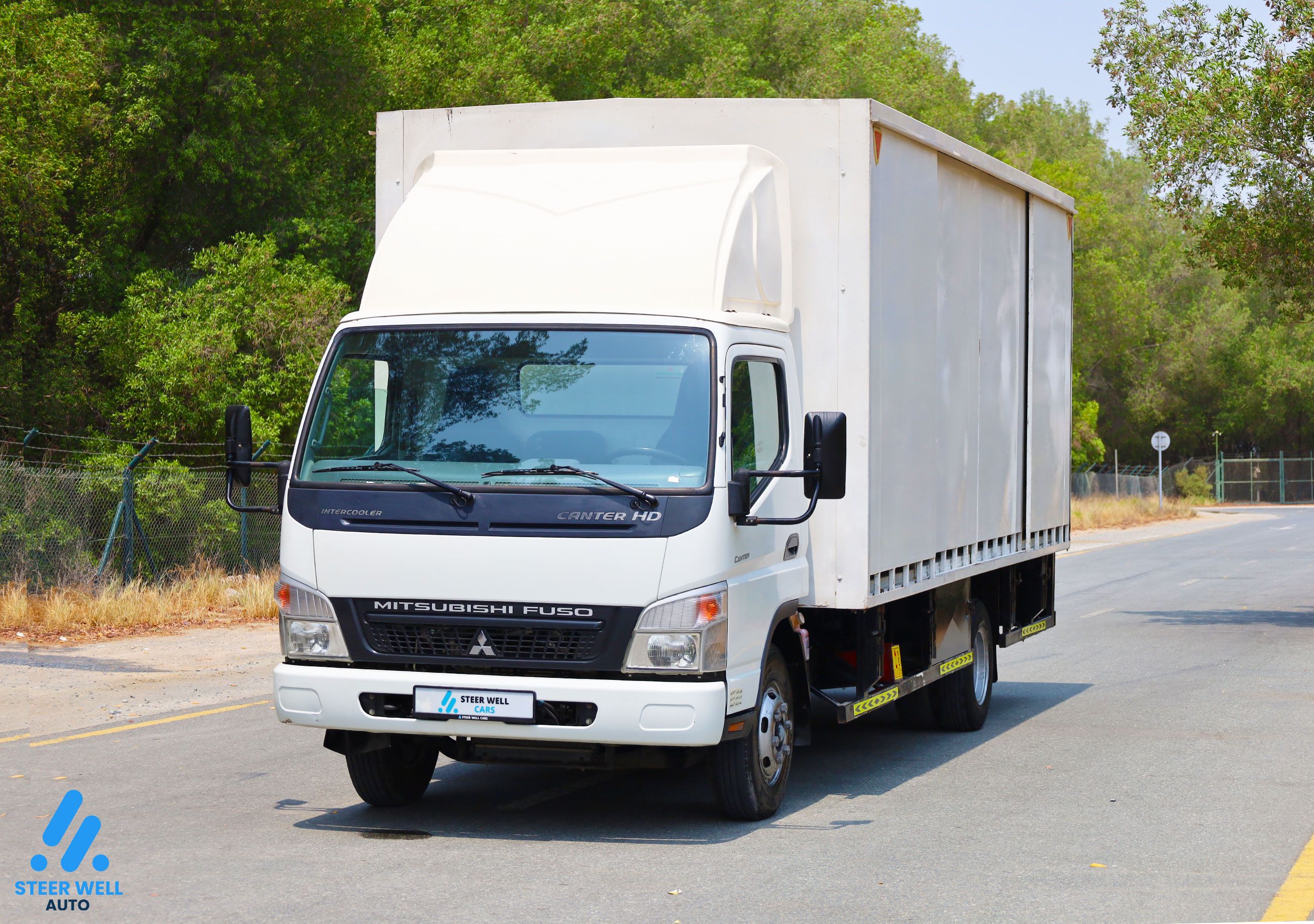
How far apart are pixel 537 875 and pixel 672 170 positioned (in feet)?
11.6

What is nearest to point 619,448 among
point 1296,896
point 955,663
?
point 1296,896

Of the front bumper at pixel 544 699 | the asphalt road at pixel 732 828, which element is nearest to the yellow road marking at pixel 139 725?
the asphalt road at pixel 732 828

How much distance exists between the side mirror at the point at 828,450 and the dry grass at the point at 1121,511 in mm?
40315

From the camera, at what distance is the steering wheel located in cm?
702

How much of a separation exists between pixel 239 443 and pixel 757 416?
248 centimetres

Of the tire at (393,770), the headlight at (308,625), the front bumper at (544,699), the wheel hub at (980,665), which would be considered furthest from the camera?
the wheel hub at (980,665)

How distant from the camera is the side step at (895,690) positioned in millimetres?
8422

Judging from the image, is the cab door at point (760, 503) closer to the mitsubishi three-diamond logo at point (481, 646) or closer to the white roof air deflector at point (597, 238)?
the white roof air deflector at point (597, 238)

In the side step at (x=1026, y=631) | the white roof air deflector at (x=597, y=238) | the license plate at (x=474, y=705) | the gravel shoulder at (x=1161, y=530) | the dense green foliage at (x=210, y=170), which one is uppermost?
the dense green foliage at (x=210, y=170)

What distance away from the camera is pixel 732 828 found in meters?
7.55

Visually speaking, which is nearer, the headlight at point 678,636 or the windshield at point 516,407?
the headlight at point 678,636

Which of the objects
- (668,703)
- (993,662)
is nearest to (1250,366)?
(993,662)

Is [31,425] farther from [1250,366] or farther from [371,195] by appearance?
[1250,366]

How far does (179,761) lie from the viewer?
9.31m
